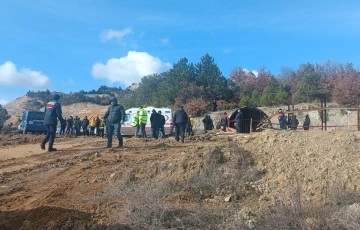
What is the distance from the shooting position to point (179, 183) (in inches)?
278

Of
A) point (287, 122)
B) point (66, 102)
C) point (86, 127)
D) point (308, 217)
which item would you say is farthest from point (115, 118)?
point (66, 102)

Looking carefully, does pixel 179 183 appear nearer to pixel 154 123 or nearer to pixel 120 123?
pixel 120 123

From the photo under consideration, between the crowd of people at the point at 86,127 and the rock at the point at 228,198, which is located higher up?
the crowd of people at the point at 86,127

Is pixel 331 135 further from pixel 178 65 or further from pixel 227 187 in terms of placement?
pixel 178 65

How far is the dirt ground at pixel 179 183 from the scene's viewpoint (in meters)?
5.27

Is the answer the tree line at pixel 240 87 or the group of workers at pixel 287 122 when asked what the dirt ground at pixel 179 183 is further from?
the tree line at pixel 240 87

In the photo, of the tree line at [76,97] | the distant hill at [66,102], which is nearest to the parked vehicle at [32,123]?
the distant hill at [66,102]

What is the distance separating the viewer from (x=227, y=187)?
22.2 ft

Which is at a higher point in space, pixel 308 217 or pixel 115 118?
pixel 115 118

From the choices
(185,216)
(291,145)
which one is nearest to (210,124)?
(291,145)

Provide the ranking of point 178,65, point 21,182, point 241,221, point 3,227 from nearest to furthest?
point 241,221 < point 3,227 < point 21,182 < point 178,65

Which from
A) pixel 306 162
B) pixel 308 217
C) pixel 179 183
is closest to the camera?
pixel 308 217

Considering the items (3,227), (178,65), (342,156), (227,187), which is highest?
(178,65)

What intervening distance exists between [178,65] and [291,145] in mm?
41423
